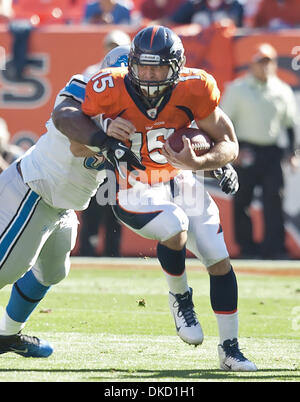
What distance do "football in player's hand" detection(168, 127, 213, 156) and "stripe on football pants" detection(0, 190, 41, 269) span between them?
78 cm

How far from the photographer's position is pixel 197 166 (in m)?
4.62

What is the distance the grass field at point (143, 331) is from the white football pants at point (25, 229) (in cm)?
Answer: 53

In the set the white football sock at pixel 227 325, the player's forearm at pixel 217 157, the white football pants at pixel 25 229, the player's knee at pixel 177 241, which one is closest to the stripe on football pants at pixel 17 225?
the white football pants at pixel 25 229

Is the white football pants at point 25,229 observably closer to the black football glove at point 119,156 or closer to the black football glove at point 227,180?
the black football glove at point 119,156

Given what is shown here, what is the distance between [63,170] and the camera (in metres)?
4.88

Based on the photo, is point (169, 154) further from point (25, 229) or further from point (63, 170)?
point (25, 229)

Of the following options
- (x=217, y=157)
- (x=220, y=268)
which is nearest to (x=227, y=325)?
(x=220, y=268)

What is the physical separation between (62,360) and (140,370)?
52 centimetres

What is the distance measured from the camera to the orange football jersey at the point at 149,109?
15.3 feet

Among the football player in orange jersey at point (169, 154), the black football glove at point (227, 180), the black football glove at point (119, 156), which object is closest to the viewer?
the black football glove at point (119, 156)

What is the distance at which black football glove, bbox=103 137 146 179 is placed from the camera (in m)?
4.54

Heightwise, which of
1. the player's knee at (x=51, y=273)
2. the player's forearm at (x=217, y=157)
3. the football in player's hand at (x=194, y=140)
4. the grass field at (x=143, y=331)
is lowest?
the grass field at (x=143, y=331)
